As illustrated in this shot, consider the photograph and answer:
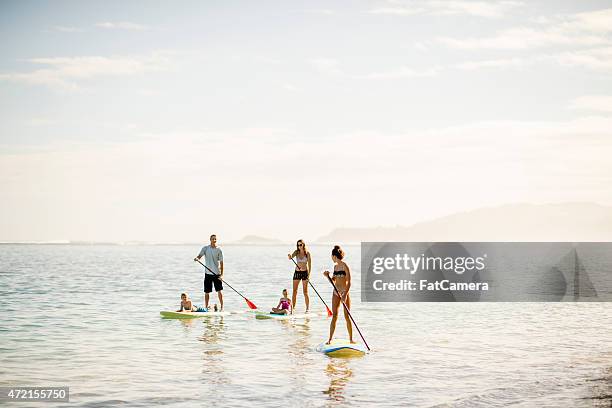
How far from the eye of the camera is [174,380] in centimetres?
1343

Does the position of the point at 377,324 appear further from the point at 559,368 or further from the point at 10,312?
the point at 10,312

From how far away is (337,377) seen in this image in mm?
13570

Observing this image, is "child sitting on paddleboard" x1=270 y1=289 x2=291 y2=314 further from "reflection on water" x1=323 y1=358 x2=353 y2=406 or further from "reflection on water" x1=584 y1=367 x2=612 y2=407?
"reflection on water" x1=584 y1=367 x2=612 y2=407

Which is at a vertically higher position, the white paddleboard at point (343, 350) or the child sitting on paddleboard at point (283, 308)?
the child sitting on paddleboard at point (283, 308)

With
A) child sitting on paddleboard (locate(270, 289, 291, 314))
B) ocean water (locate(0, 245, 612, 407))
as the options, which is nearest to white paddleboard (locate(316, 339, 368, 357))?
ocean water (locate(0, 245, 612, 407))

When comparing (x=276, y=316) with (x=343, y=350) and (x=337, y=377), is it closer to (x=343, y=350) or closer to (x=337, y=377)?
(x=343, y=350)

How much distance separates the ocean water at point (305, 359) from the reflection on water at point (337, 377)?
0.04m

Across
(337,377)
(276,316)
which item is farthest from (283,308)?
(337,377)

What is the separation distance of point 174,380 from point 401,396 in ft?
14.6

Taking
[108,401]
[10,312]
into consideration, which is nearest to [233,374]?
[108,401]

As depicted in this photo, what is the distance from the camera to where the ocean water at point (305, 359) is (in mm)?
12266

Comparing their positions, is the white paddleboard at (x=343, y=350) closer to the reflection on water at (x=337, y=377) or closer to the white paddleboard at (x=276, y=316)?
the reflection on water at (x=337, y=377)

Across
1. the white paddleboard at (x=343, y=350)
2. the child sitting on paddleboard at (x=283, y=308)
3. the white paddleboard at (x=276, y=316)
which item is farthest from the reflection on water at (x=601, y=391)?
the child sitting on paddleboard at (x=283, y=308)

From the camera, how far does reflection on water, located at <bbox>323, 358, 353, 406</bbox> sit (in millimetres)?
12043
